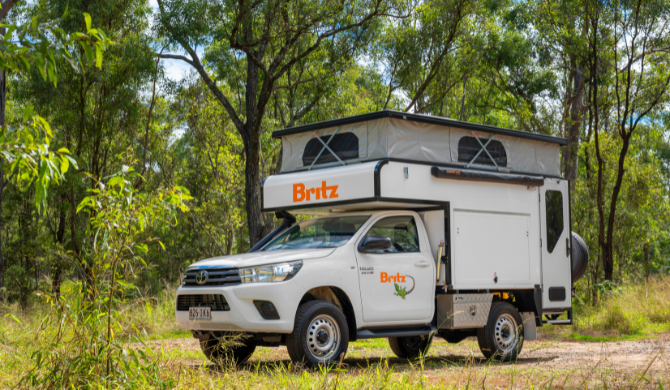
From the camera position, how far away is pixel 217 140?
28.6 meters

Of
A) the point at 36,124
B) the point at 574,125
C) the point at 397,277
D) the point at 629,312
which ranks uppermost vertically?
the point at 574,125

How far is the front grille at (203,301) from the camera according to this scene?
7.80 metres

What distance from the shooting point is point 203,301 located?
8.03 meters

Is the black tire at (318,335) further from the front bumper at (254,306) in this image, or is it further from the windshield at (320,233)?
the windshield at (320,233)

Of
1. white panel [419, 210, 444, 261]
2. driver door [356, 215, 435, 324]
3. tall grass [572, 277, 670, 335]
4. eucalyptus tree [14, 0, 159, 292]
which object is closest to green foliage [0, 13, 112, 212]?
driver door [356, 215, 435, 324]

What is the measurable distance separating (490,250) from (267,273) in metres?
3.60

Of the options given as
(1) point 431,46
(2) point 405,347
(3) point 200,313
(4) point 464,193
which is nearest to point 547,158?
(4) point 464,193

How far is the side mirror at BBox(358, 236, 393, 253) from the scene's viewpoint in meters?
8.48

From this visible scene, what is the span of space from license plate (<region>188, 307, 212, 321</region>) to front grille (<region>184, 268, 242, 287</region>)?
280mm

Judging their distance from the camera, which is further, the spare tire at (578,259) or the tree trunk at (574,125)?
the tree trunk at (574,125)

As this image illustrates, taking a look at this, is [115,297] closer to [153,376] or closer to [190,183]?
[153,376]

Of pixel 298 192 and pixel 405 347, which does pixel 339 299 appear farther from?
pixel 405 347

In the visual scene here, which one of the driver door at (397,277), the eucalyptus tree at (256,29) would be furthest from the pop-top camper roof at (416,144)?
the eucalyptus tree at (256,29)

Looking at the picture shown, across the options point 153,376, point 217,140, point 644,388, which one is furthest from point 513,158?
point 217,140
